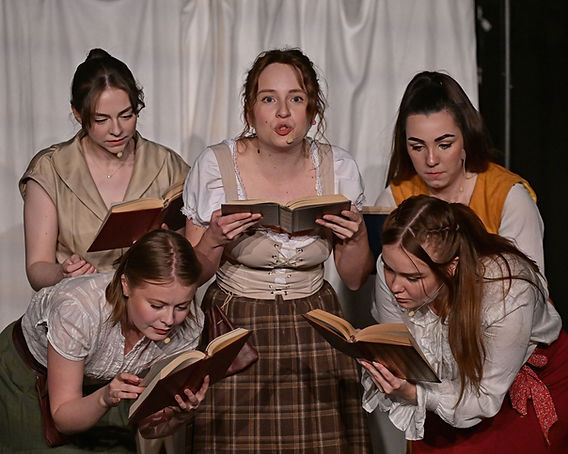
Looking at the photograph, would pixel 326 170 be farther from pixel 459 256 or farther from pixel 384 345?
pixel 384 345

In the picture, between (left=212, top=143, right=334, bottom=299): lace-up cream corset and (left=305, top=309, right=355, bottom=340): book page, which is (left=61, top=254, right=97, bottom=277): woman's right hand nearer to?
(left=212, top=143, right=334, bottom=299): lace-up cream corset

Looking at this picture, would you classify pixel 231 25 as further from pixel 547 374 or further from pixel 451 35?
pixel 547 374

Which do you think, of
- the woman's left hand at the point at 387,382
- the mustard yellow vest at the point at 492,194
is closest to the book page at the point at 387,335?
the woman's left hand at the point at 387,382

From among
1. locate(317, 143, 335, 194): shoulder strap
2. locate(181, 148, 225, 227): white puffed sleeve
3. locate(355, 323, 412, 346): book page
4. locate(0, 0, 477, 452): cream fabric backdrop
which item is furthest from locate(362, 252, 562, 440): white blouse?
locate(0, 0, 477, 452): cream fabric backdrop

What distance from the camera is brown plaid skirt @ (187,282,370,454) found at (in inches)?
118

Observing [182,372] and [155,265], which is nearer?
[182,372]

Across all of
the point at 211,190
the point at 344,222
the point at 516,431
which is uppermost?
the point at 211,190

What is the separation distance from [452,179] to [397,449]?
1.58 m

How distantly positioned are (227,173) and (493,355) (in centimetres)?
104

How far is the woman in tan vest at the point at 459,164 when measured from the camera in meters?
3.21

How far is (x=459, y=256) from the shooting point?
2633mm

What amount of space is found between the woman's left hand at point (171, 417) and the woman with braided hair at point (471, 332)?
0.49 m

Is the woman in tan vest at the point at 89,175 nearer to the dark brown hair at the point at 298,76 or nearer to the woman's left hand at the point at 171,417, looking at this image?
the dark brown hair at the point at 298,76

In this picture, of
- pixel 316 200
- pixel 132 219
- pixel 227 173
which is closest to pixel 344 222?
pixel 316 200
